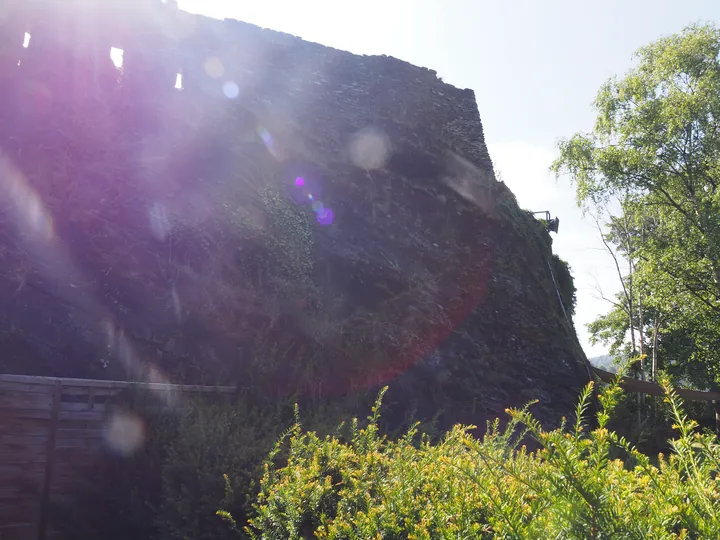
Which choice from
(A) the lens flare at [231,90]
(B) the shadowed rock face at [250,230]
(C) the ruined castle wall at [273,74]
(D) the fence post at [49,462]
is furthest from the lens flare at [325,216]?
(D) the fence post at [49,462]

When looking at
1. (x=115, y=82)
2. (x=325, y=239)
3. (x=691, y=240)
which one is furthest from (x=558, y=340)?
(x=115, y=82)

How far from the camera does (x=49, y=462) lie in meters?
5.33

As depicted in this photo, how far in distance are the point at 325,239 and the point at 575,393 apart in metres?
6.54

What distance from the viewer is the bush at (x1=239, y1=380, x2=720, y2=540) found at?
1607 mm

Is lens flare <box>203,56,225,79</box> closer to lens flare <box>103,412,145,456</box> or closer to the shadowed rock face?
the shadowed rock face

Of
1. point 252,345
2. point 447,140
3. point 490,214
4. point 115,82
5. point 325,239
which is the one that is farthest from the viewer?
point 447,140

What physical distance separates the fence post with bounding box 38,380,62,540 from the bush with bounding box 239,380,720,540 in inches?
126

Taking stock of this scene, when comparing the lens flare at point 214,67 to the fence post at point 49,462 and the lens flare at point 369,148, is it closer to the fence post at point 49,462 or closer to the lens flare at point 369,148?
the lens flare at point 369,148

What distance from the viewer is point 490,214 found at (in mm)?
14438

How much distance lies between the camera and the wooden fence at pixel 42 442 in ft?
16.6

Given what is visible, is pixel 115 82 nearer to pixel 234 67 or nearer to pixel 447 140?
pixel 234 67

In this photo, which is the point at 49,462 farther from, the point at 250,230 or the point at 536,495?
the point at 250,230

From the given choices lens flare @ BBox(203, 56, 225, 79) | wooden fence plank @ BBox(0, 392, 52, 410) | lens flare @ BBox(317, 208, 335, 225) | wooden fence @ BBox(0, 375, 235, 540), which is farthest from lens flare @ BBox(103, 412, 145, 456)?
lens flare @ BBox(203, 56, 225, 79)

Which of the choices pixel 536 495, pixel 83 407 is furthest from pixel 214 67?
pixel 536 495
